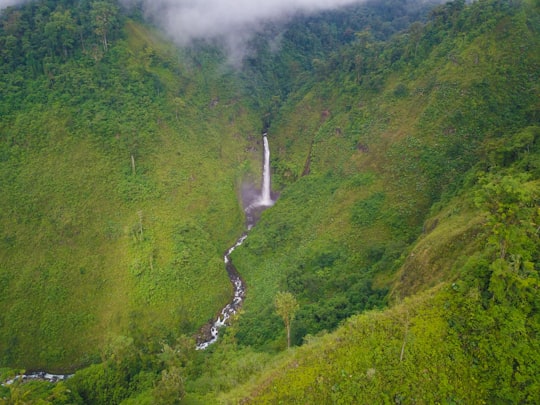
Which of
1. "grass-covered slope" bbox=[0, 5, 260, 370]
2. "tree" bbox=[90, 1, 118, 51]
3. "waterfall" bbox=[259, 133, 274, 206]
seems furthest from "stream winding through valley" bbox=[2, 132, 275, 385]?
"tree" bbox=[90, 1, 118, 51]

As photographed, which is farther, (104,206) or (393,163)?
(104,206)

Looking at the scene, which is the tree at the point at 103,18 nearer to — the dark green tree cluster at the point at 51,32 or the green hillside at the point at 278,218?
the dark green tree cluster at the point at 51,32

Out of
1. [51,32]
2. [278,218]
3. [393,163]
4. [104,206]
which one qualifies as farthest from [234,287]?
[51,32]

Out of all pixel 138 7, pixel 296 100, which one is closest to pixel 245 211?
pixel 296 100

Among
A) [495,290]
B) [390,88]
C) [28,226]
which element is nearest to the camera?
[495,290]

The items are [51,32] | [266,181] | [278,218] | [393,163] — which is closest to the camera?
[393,163]

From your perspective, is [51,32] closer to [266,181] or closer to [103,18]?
[103,18]

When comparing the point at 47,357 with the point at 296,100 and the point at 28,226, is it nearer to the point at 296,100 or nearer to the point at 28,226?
the point at 28,226
